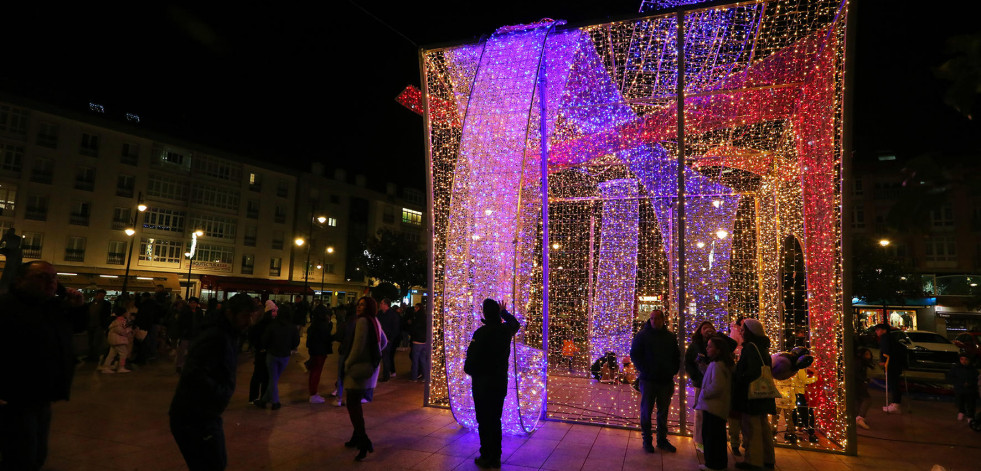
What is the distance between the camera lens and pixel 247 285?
128ft

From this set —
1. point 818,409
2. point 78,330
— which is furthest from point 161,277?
point 818,409

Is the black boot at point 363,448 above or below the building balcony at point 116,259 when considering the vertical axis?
below

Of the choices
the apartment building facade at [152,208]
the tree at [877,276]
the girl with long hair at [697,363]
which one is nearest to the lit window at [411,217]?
the apartment building facade at [152,208]

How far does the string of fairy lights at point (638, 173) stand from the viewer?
6.26 meters

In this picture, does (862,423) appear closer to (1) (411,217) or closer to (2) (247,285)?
(2) (247,285)

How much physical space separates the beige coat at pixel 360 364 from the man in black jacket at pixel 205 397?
72.0 inches

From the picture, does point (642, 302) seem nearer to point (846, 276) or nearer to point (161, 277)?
point (846, 276)

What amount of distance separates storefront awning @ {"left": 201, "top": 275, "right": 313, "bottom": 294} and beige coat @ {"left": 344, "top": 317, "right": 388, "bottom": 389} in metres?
33.5

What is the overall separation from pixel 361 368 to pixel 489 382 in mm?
1317

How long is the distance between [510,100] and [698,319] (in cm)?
579

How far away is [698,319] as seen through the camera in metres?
9.58

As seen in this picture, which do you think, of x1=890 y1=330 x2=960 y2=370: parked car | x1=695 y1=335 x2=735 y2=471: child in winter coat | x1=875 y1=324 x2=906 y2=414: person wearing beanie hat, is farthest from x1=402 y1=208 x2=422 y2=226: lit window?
x1=695 y1=335 x2=735 y2=471: child in winter coat

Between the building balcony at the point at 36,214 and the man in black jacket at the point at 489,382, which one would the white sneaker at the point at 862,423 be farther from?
the building balcony at the point at 36,214

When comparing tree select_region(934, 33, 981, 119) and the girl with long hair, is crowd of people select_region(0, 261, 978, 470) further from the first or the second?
tree select_region(934, 33, 981, 119)
